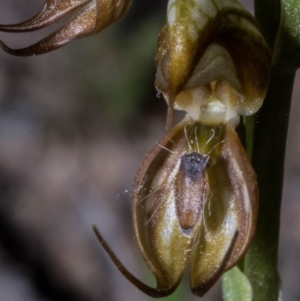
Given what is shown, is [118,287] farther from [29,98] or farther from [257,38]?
[257,38]

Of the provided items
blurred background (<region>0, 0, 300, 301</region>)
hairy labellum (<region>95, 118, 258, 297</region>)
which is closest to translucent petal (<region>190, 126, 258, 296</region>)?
hairy labellum (<region>95, 118, 258, 297</region>)

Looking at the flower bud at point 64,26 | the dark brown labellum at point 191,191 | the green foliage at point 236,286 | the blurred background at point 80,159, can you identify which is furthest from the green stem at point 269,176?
the blurred background at point 80,159

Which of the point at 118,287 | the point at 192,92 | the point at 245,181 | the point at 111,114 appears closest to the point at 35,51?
the point at 192,92

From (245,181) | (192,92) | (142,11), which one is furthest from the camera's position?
(142,11)

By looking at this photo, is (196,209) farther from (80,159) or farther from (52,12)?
(80,159)

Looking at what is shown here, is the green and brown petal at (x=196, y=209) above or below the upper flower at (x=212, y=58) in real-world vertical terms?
below

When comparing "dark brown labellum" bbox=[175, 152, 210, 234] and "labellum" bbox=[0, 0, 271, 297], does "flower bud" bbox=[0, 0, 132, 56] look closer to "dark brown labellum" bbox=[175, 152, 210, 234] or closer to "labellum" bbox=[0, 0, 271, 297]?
"labellum" bbox=[0, 0, 271, 297]

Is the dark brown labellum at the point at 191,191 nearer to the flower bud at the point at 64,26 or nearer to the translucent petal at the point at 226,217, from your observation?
the translucent petal at the point at 226,217
